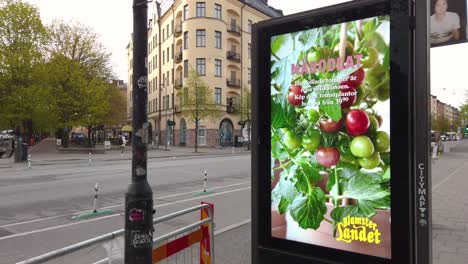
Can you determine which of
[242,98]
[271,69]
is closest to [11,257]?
[271,69]

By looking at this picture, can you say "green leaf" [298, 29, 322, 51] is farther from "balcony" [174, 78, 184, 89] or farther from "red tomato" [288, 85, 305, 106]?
"balcony" [174, 78, 184, 89]

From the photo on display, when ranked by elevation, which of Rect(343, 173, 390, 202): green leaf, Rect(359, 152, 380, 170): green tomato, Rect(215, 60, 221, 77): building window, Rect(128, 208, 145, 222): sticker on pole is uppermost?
Rect(215, 60, 221, 77): building window

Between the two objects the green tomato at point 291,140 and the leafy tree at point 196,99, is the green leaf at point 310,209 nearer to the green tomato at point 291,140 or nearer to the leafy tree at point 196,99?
the green tomato at point 291,140

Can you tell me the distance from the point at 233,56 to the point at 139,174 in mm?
53418

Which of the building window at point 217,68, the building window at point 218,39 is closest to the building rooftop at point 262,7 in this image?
the building window at point 218,39

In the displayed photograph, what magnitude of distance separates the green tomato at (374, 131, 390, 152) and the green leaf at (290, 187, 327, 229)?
0.66 metres

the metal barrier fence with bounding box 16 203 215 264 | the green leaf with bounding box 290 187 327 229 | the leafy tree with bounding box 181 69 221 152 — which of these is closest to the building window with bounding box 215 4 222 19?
the leafy tree with bounding box 181 69 221 152

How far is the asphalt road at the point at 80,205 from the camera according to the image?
706 cm

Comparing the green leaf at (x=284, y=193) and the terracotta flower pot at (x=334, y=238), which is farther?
the green leaf at (x=284, y=193)

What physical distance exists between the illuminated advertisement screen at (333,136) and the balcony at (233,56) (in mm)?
52089

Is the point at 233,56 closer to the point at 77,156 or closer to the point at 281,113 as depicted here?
the point at 77,156

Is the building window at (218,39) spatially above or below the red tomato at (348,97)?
above

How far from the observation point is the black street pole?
3.23 meters

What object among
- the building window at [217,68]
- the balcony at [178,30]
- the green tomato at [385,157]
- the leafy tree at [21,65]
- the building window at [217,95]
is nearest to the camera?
the green tomato at [385,157]
